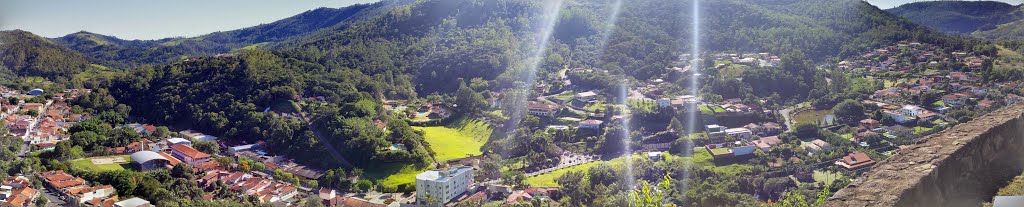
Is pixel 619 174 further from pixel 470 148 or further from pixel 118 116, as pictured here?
pixel 118 116

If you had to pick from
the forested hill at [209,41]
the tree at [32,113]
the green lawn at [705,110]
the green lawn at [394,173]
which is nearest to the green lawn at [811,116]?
the green lawn at [705,110]

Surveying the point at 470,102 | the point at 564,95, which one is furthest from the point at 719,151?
the point at 470,102

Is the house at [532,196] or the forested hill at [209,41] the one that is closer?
the house at [532,196]

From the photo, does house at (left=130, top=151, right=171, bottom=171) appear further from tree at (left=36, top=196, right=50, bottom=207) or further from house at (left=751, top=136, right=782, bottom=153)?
house at (left=751, top=136, right=782, bottom=153)

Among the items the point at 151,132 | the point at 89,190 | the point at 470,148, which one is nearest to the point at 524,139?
the point at 470,148

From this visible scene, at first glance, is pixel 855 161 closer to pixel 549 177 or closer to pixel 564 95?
pixel 549 177

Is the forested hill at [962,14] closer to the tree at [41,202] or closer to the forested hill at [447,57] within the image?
the forested hill at [447,57]

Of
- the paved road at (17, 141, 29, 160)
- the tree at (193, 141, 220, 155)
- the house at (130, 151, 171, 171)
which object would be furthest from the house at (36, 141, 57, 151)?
the tree at (193, 141, 220, 155)
